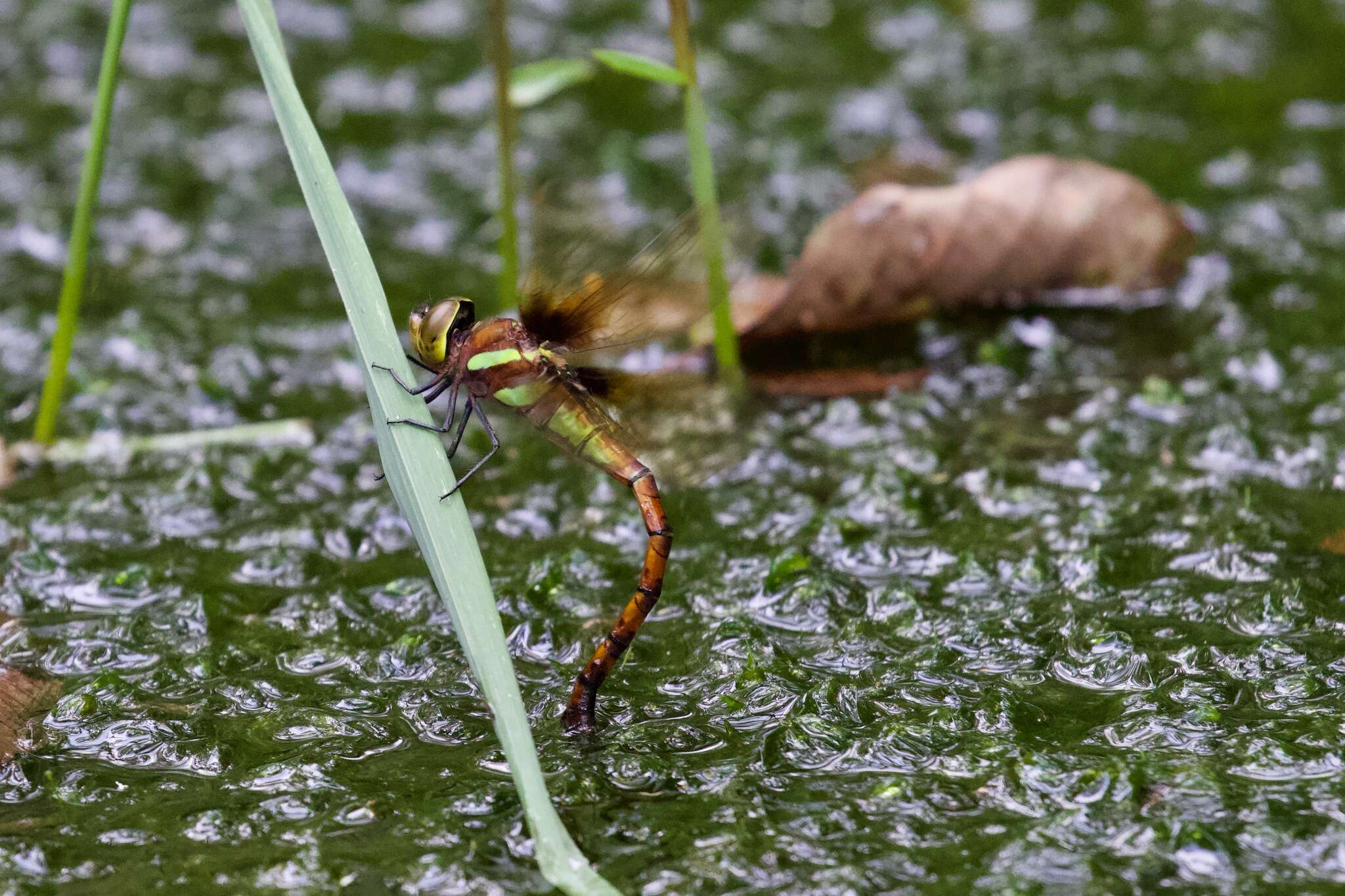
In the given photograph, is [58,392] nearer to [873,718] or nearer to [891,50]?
[873,718]

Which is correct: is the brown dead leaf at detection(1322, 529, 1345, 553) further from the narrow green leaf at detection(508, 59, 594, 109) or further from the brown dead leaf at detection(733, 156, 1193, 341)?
the narrow green leaf at detection(508, 59, 594, 109)

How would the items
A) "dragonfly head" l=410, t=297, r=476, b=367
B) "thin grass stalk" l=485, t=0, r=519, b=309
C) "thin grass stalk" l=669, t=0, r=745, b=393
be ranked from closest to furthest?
1. "dragonfly head" l=410, t=297, r=476, b=367
2. "thin grass stalk" l=669, t=0, r=745, b=393
3. "thin grass stalk" l=485, t=0, r=519, b=309

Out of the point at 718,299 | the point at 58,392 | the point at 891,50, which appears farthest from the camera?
the point at 891,50

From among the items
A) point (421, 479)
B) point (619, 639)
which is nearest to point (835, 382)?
point (619, 639)

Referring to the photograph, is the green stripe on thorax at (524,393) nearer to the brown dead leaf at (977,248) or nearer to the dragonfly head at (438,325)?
the dragonfly head at (438,325)

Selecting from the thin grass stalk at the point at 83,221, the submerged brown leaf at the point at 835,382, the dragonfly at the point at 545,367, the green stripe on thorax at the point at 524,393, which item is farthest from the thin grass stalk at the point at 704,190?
the thin grass stalk at the point at 83,221

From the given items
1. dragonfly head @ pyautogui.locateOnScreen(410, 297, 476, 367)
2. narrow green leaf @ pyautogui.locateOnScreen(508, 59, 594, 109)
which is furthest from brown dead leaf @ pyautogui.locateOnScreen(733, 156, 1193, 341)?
dragonfly head @ pyautogui.locateOnScreen(410, 297, 476, 367)

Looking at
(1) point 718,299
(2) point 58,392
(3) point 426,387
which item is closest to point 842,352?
(1) point 718,299
